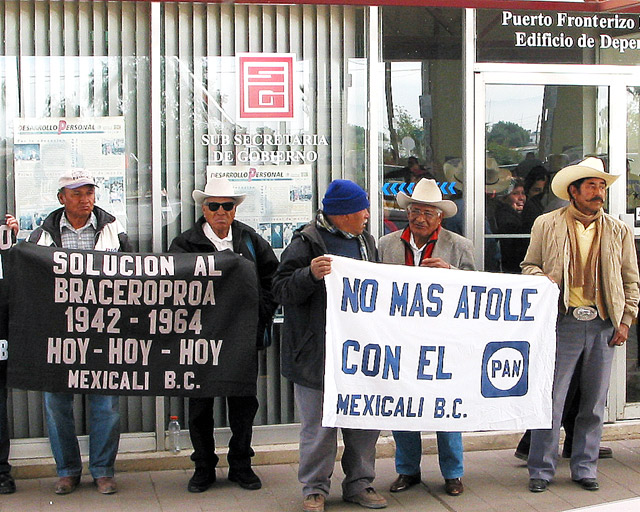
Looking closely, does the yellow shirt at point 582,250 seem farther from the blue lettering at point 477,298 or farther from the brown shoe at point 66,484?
the brown shoe at point 66,484

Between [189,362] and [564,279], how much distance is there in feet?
7.57

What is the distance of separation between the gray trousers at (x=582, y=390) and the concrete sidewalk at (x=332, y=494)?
0.17 metres

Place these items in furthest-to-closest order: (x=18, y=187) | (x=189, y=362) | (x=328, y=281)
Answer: (x=18, y=187) → (x=189, y=362) → (x=328, y=281)

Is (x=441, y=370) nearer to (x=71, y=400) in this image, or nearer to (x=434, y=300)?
(x=434, y=300)

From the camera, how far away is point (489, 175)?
721 cm

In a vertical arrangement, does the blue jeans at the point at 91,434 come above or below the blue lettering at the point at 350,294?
below

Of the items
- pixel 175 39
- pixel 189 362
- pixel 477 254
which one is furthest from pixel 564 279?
pixel 175 39

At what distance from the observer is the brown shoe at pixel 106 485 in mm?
6133

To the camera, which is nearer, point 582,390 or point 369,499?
point 369,499

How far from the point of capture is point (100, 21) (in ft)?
21.9

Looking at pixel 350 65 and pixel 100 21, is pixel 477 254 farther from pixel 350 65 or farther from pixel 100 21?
pixel 100 21

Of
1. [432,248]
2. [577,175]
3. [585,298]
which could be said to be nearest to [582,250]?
[585,298]

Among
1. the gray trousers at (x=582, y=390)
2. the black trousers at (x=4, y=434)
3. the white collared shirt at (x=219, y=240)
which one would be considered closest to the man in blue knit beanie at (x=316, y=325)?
the white collared shirt at (x=219, y=240)

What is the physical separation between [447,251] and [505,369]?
30.6 inches
